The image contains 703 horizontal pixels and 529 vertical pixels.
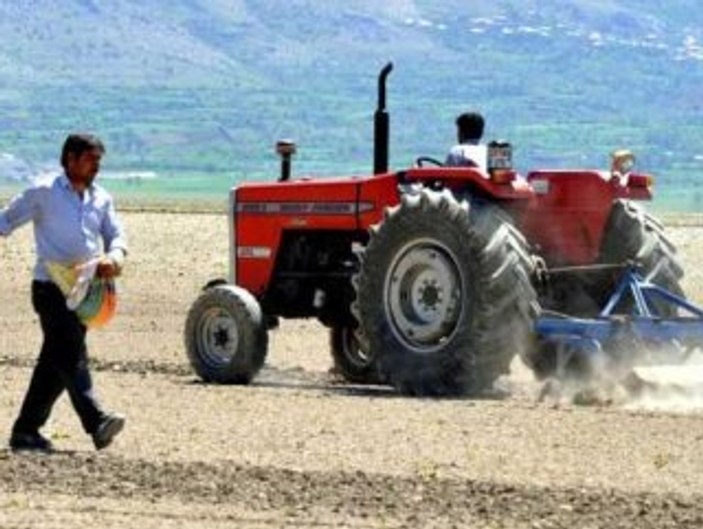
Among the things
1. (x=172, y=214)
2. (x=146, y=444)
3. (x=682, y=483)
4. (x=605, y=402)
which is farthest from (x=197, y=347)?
(x=172, y=214)

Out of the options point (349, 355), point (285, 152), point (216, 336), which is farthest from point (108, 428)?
point (285, 152)

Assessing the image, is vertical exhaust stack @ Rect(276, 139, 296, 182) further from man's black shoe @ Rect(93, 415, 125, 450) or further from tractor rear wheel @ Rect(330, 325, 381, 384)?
man's black shoe @ Rect(93, 415, 125, 450)

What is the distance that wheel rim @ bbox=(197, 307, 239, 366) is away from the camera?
67.9 ft

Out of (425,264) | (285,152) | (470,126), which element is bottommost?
(425,264)

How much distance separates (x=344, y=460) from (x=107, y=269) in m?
1.51

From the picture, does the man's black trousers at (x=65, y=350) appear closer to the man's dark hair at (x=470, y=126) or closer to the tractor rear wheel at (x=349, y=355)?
the man's dark hair at (x=470, y=126)

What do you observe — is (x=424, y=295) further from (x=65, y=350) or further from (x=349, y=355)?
(x=65, y=350)

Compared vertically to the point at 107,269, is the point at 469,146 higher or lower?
higher

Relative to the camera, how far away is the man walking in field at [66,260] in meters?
15.8

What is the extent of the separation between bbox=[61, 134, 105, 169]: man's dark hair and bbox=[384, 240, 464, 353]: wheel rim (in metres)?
3.86

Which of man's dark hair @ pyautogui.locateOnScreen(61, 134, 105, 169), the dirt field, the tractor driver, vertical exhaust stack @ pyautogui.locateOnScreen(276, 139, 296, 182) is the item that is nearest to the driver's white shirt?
the tractor driver

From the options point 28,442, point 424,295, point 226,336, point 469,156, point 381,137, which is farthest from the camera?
point 381,137

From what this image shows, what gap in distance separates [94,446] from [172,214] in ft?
165

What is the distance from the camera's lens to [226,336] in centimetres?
2073
